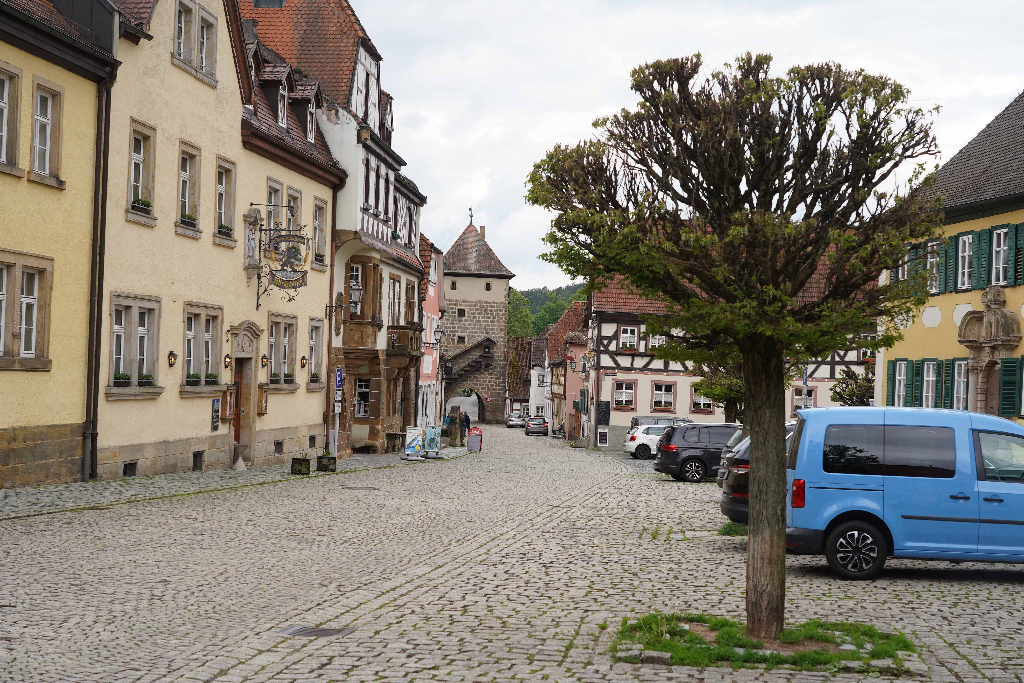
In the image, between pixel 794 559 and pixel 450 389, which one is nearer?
pixel 794 559

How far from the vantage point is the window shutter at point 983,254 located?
28.4 meters

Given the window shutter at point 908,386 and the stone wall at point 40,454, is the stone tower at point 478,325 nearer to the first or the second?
the window shutter at point 908,386

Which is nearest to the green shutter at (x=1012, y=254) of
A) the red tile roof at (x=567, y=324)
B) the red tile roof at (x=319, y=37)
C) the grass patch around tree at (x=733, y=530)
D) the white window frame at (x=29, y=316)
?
the grass patch around tree at (x=733, y=530)

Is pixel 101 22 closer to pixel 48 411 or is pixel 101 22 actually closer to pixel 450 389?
pixel 48 411

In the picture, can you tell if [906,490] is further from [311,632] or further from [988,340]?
[988,340]

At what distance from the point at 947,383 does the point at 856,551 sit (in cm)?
1956

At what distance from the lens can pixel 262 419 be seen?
29641 mm

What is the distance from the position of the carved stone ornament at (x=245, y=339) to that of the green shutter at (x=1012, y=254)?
17.8 meters

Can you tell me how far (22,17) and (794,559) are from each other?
13.7 metres

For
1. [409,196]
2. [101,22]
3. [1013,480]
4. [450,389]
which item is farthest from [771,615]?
[450,389]

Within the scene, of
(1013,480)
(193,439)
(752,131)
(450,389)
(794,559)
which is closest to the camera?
(752,131)

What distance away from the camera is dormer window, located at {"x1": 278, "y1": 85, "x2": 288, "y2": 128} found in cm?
3091

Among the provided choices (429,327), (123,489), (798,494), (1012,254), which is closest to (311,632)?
(798,494)

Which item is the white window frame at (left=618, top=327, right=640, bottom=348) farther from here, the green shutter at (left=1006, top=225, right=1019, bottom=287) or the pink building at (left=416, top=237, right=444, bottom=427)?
the green shutter at (left=1006, top=225, right=1019, bottom=287)
